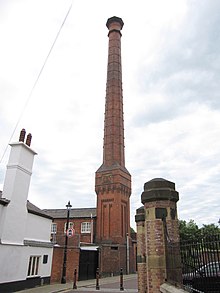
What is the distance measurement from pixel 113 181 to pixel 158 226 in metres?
25.8

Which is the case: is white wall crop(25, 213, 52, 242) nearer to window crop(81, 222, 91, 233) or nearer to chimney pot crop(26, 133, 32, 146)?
chimney pot crop(26, 133, 32, 146)

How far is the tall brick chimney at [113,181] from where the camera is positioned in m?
29.8

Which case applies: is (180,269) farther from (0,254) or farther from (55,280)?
(55,280)

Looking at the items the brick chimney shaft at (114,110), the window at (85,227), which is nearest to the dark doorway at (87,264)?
the window at (85,227)

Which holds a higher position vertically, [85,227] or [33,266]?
[85,227]

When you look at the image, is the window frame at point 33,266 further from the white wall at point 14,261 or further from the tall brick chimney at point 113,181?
the tall brick chimney at point 113,181

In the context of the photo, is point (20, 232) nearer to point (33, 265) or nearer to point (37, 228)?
point (37, 228)

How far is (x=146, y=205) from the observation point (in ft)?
20.1

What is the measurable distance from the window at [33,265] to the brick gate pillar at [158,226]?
1029cm

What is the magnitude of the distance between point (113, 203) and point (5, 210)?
19852 millimetres

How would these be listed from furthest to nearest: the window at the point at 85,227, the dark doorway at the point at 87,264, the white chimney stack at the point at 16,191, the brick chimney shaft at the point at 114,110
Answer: the window at the point at 85,227 → the brick chimney shaft at the point at 114,110 → the dark doorway at the point at 87,264 → the white chimney stack at the point at 16,191

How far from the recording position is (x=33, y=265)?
1463 centimetres

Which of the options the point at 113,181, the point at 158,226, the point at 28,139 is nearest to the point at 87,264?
the point at 113,181

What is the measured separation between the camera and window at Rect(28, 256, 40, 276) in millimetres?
14203
